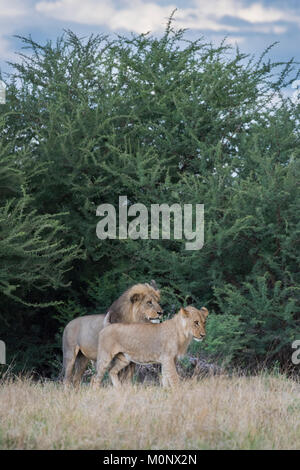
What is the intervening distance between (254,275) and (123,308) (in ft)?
13.6

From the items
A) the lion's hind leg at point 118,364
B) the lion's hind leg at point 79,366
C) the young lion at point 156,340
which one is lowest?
the lion's hind leg at point 79,366

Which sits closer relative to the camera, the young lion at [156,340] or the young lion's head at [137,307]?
the young lion at [156,340]

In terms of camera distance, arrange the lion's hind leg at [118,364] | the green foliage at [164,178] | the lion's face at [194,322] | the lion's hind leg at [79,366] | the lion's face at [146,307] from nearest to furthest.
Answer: the lion's face at [194,322]
the lion's hind leg at [118,364]
the lion's face at [146,307]
the lion's hind leg at [79,366]
the green foliage at [164,178]

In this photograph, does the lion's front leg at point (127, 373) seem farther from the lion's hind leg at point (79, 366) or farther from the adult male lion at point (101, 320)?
the lion's hind leg at point (79, 366)

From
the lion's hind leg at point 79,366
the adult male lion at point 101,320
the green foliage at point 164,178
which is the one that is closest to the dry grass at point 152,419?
the adult male lion at point 101,320

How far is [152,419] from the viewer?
620 centimetres

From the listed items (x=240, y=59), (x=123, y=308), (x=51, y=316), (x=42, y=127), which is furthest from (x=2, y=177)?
(x=240, y=59)

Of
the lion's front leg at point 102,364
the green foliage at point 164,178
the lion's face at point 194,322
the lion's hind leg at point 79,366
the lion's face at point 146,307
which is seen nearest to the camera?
the lion's face at point 194,322

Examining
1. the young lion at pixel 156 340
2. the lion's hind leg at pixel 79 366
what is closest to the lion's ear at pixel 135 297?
the young lion at pixel 156 340

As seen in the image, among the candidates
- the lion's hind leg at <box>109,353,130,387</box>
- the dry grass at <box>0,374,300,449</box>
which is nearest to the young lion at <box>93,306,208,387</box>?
the lion's hind leg at <box>109,353,130,387</box>

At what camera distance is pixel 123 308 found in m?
8.17

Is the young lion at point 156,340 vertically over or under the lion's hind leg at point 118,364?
over

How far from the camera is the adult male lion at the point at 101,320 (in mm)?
8117

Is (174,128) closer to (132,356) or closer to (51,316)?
(51,316)
